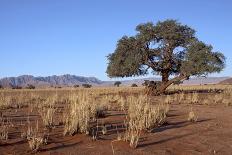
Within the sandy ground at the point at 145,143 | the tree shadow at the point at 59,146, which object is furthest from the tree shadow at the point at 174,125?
the tree shadow at the point at 59,146

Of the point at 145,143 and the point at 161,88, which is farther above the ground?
the point at 161,88

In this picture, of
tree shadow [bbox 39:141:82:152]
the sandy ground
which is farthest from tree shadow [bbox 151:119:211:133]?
tree shadow [bbox 39:141:82:152]

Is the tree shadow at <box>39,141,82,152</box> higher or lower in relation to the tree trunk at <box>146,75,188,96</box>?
lower

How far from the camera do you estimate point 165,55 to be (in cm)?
3450

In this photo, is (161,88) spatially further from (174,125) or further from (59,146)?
(59,146)

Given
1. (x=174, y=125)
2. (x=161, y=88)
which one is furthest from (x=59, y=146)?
(x=161, y=88)

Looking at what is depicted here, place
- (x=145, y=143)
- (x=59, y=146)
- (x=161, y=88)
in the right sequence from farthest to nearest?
1. (x=161, y=88)
2. (x=145, y=143)
3. (x=59, y=146)

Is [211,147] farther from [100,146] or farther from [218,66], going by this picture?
[218,66]

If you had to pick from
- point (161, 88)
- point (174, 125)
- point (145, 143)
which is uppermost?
point (161, 88)

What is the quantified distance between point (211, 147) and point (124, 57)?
83.6 ft

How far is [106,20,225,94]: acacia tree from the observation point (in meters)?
32.8

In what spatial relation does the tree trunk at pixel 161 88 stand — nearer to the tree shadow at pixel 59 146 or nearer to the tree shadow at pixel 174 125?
the tree shadow at pixel 174 125

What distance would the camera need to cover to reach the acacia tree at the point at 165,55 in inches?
1291

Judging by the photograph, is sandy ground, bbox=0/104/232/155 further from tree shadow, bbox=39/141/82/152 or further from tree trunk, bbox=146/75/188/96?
tree trunk, bbox=146/75/188/96
